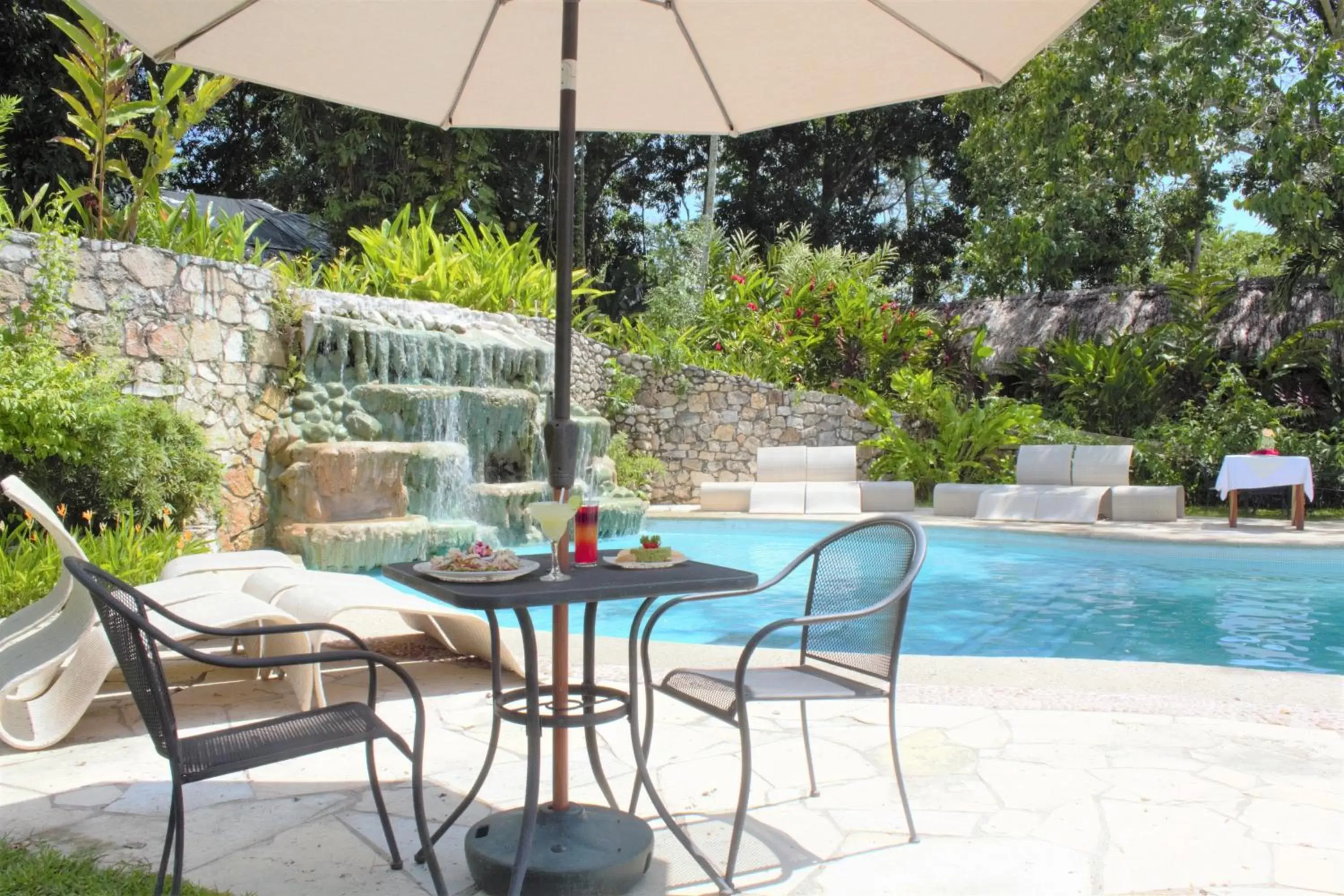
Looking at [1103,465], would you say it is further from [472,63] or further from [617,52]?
[472,63]

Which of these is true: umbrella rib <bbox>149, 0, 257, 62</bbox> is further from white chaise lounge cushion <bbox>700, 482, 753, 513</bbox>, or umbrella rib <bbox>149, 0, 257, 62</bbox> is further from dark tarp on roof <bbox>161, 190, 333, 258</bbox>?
dark tarp on roof <bbox>161, 190, 333, 258</bbox>

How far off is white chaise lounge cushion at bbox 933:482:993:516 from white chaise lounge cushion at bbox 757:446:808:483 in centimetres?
164

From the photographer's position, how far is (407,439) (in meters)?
9.12

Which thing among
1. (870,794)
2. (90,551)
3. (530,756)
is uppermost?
(90,551)

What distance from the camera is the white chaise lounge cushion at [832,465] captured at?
1271 centimetres

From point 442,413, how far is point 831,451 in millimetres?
5358

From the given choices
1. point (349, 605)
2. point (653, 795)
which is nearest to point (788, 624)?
point (653, 795)

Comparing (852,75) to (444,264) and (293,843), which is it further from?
(444,264)

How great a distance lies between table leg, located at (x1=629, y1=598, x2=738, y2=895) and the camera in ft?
7.72

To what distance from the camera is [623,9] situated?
11.0 ft

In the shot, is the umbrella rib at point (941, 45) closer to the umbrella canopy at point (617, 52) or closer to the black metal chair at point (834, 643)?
the umbrella canopy at point (617, 52)

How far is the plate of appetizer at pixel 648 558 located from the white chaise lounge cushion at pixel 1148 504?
9538 millimetres

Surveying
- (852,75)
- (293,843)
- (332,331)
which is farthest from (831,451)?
(293,843)

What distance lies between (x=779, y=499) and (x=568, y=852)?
10.1m
